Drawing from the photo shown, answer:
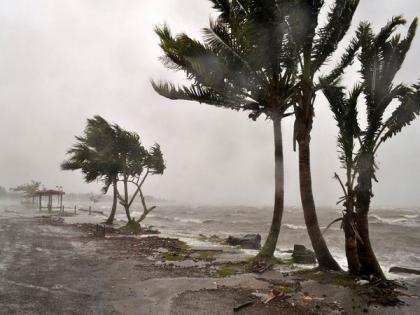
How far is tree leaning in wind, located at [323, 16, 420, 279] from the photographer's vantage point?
30.4 feet

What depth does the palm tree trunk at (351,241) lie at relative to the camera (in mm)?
9383

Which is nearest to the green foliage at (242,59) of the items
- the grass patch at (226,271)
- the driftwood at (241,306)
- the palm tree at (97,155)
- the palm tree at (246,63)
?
the palm tree at (246,63)

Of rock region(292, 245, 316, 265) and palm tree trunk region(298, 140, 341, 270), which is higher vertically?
palm tree trunk region(298, 140, 341, 270)

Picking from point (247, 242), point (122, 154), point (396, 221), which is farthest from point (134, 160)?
point (396, 221)

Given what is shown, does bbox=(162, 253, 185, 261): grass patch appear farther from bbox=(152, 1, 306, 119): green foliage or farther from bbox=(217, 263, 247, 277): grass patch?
bbox=(152, 1, 306, 119): green foliage

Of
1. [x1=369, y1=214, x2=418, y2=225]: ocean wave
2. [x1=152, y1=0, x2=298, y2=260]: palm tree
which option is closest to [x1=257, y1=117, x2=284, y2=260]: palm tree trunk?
[x1=152, y1=0, x2=298, y2=260]: palm tree

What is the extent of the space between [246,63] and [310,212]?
196 inches

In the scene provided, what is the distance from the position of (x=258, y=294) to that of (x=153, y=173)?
1793cm

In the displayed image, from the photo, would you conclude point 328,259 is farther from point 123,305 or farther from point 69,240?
point 69,240

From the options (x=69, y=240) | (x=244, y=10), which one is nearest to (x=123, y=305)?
(x=244, y=10)

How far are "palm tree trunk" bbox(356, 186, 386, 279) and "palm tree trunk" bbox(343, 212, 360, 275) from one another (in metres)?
0.13

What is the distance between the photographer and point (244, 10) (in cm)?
1041

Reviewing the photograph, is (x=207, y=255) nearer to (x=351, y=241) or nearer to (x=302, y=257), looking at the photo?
(x=302, y=257)

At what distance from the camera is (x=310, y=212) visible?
34.4 ft
